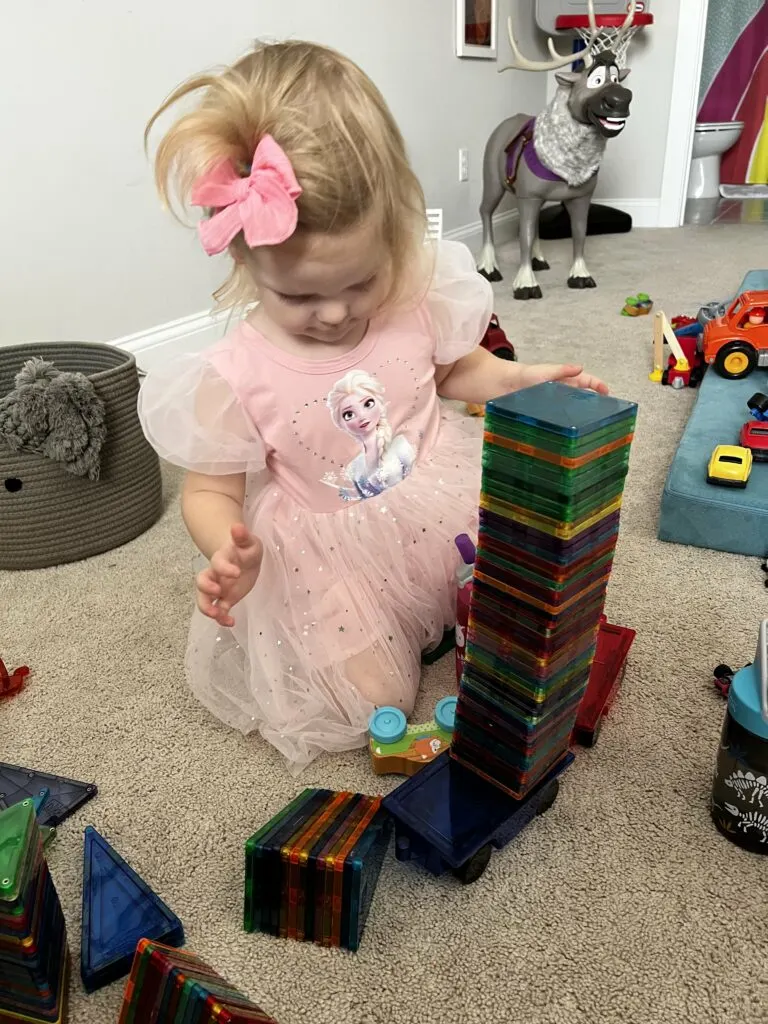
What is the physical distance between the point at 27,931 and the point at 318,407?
1.72 feet

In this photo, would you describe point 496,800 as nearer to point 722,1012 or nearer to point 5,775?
point 722,1012

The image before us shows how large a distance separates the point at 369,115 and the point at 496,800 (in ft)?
1.92

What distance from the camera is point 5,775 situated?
75 cm

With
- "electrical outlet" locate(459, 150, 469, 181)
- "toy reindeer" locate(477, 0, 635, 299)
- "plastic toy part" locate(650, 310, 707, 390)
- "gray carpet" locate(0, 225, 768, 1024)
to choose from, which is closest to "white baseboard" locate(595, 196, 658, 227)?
"electrical outlet" locate(459, 150, 469, 181)

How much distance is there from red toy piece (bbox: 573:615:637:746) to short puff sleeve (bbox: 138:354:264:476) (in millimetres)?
397

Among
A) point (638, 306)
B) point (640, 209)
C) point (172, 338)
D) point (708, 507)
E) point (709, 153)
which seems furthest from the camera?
point (709, 153)

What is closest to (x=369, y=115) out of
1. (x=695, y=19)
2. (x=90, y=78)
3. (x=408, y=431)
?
(x=408, y=431)

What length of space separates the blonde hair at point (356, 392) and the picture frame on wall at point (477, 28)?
2.22 m

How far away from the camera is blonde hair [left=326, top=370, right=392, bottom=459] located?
0.83m

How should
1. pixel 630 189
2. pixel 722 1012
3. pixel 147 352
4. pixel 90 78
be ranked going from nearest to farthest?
pixel 722 1012, pixel 90 78, pixel 147 352, pixel 630 189

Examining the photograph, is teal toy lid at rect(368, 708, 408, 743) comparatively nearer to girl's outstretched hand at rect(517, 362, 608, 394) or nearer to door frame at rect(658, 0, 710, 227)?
girl's outstretched hand at rect(517, 362, 608, 394)

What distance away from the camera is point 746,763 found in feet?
1.96

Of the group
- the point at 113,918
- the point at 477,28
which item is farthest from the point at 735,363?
the point at 477,28

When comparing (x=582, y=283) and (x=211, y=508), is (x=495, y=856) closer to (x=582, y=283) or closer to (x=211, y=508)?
(x=211, y=508)
